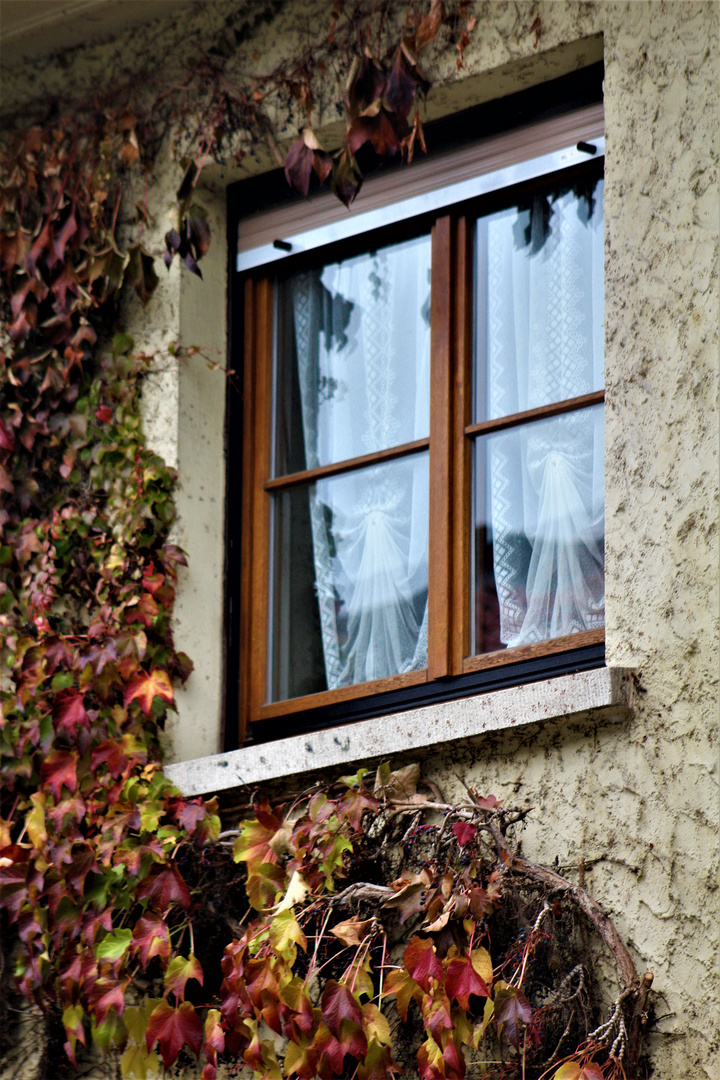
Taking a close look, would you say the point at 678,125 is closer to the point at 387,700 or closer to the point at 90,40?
the point at 387,700

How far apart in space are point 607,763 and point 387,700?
28.3 inches

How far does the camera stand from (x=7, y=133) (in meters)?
4.38

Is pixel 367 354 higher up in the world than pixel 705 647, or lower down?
higher up

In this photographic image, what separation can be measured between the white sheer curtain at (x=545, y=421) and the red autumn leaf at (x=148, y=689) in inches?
34.3

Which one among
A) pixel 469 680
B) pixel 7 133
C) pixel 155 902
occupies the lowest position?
pixel 155 902

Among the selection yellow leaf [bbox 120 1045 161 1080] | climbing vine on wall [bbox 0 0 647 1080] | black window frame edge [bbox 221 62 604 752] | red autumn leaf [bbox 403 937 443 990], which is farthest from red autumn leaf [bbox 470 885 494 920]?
yellow leaf [bbox 120 1045 161 1080]

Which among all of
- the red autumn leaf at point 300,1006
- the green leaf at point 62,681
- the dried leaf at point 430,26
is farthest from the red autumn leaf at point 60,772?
the dried leaf at point 430,26

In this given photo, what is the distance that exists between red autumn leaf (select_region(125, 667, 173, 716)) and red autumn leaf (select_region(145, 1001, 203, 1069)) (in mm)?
782

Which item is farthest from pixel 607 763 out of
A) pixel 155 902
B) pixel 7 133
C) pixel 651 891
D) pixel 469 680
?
pixel 7 133

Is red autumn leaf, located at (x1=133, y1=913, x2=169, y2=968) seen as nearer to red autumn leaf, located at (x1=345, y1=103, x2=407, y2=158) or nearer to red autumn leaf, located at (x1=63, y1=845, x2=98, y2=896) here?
red autumn leaf, located at (x1=63, y1=845, x2=98, y2=896)

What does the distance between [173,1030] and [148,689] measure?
0.87 metres

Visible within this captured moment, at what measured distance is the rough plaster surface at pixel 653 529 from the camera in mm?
2789

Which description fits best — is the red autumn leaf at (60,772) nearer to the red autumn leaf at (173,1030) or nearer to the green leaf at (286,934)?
the red autumn leaf at (173,1030)

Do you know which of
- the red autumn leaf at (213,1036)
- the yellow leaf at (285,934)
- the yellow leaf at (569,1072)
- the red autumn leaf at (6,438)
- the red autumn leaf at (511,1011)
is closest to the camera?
the yellow leaf at (569,1072)
